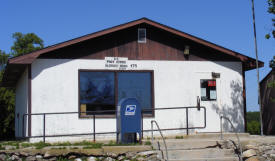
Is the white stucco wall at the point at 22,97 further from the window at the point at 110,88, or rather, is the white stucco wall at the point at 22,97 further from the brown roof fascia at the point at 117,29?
the window at the point at 110,88

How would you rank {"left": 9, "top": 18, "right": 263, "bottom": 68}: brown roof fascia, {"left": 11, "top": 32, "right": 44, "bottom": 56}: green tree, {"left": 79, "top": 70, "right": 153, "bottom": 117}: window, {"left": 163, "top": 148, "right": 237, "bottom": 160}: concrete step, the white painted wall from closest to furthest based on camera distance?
{"left": 163, "top": 148, "right": 237, "bottom": 160}: concrete step → {"left": 9, "top": 18, "right": 263, "bottom": 68}: brown roof fascia → the white painted wall → {"left": 79, "top": 70, "right": 153, "bottom": 117}: window → {"left": 11, "top": 32, "right": 44, "bottom": 56}: green tree

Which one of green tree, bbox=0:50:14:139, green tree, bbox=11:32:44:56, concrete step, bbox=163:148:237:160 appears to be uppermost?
green tree, bbox=11:32:44:56

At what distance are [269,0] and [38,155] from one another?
32.0 ft

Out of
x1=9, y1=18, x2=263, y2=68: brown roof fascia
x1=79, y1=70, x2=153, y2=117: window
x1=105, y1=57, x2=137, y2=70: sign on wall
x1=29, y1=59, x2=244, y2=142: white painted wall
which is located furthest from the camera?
x1=105, y1=57, x2=137, y2=70: sign on wall

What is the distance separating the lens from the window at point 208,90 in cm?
1512

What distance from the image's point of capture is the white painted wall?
44.1 ft

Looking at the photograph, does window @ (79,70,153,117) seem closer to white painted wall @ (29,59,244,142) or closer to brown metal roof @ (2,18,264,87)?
white painted wall @ (29,59,244,142)

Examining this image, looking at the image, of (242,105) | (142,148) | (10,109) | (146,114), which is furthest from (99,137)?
(10,109)

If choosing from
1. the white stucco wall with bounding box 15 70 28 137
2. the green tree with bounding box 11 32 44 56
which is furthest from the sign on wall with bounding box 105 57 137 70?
the green tree with bounding box 11 32 44 56

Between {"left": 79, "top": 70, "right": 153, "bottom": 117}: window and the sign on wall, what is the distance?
0.60 ft

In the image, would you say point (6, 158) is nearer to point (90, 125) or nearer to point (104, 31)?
point (90, 125)

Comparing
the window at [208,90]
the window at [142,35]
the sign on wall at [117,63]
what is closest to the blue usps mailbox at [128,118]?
the sign on wall at [117,63]

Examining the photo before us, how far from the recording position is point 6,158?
35.7ft

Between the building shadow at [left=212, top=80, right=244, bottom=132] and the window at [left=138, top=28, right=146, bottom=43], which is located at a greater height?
the window at [left=138, top=28, right=146, bottom=43]
